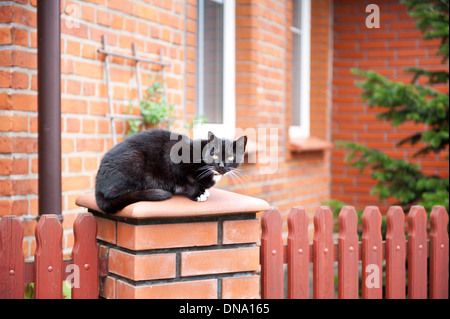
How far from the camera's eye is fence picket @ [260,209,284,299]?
2777mm

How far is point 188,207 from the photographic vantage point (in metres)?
2.26

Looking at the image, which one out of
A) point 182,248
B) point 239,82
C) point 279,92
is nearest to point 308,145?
point 279,92

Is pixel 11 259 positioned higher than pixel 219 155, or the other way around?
pixel 219 155

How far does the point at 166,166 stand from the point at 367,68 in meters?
6.23

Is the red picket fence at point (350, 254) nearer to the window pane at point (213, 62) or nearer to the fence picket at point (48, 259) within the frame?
the fence picket at point (48, 259)

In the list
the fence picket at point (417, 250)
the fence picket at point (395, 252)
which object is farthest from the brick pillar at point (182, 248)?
the fence picket at point (417, 250)

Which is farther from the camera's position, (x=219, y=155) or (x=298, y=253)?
(x=298, y=253)

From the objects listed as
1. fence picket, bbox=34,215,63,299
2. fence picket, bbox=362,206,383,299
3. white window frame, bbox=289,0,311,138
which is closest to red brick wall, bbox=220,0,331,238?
white window frame, bbox=289,0,311,138

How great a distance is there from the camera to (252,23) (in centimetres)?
586

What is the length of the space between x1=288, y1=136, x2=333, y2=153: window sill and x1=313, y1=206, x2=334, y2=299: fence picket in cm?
377

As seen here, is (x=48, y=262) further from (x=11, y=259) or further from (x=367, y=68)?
(x=367, y=68)
